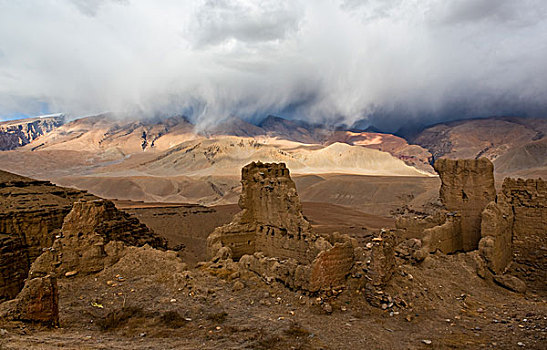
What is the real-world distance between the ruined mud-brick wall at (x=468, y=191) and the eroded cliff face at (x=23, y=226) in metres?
14.7

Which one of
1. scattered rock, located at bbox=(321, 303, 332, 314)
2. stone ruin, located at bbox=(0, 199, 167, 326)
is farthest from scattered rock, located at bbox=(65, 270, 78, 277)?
scattered rock, located at bbox=(321, 303, 332, 314)

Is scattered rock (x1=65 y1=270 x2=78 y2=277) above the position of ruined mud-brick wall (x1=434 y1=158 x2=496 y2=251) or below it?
below

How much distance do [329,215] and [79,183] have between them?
54.0 meters

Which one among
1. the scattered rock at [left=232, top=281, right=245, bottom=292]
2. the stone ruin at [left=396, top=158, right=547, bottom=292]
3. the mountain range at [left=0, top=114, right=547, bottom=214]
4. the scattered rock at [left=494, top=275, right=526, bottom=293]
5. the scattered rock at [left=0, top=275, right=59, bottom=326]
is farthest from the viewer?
the mountain range at [left=0, top=114, right=547, bottom=214]

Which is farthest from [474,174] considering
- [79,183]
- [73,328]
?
[79,183]

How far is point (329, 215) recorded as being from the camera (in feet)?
129

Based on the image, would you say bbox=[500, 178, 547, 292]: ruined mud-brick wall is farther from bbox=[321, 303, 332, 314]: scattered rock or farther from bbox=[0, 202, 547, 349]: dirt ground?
bbox=[321, 303, 332, 314]: scattered rock

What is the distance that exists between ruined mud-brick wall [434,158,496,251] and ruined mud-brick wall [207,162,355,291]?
17.4 feet

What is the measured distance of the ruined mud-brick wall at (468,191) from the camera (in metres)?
13.7

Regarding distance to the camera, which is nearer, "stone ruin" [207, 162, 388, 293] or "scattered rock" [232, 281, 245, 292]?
"stone ruin" [207, 162, 388, 293]

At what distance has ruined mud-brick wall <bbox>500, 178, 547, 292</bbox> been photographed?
12.5 meters

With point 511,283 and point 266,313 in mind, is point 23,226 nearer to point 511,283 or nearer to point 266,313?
point 266,313

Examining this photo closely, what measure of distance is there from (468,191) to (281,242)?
24.6ft

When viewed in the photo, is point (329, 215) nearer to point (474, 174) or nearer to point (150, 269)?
point (474, 174)
